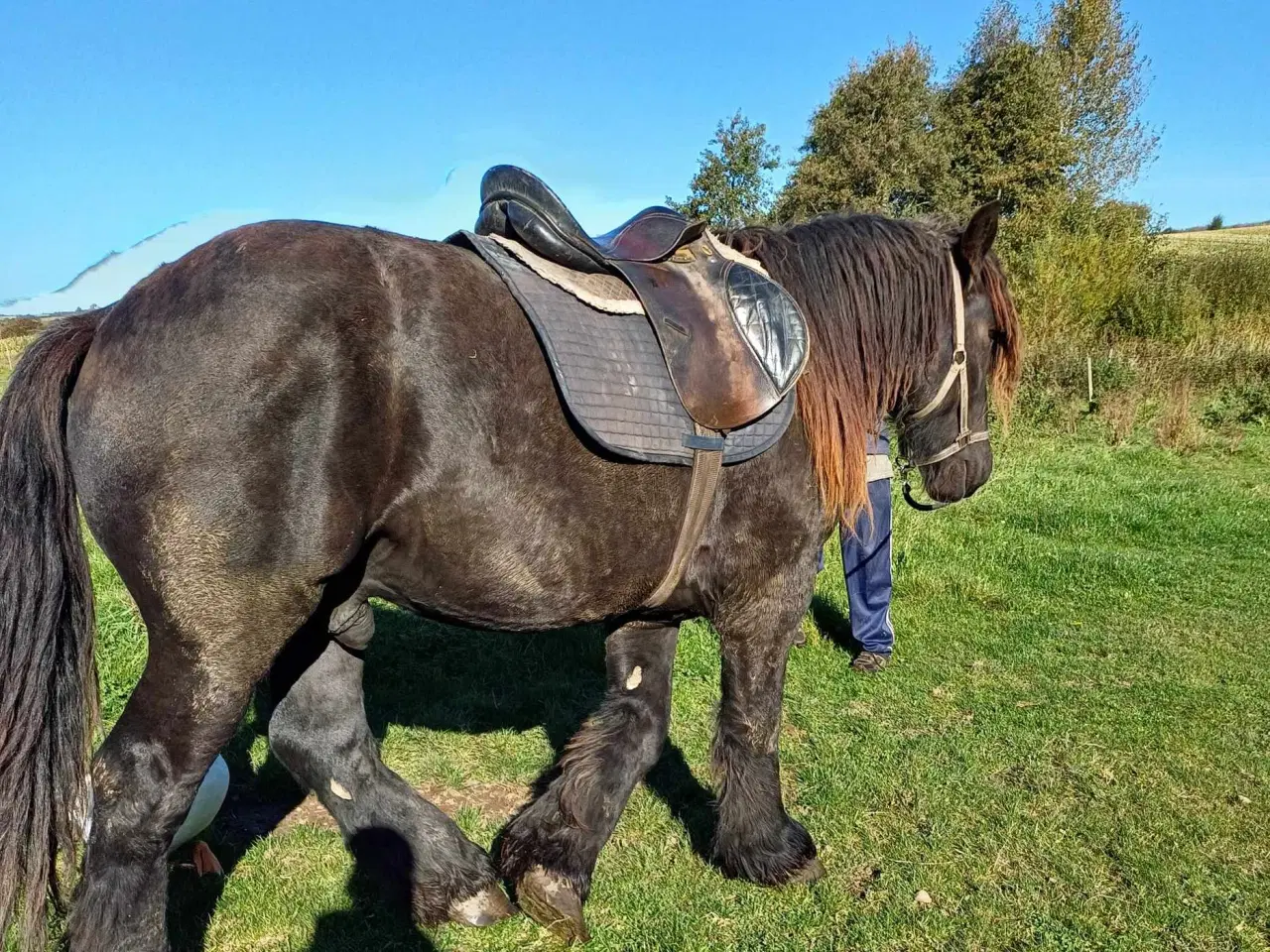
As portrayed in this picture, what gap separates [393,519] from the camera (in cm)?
216

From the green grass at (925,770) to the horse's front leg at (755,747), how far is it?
10 cm

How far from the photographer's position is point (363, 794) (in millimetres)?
2912

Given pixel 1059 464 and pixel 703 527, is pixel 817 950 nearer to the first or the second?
pixel 703 527

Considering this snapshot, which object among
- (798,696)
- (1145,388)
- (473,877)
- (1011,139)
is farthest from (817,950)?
(1011,139)

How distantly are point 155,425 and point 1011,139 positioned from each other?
72.2 ft

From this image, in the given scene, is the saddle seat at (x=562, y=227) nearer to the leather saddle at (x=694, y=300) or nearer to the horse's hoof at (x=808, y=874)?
the leather saddle at (x=694, y=300)

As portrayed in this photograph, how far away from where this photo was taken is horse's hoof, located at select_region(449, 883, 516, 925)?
9.20 feet

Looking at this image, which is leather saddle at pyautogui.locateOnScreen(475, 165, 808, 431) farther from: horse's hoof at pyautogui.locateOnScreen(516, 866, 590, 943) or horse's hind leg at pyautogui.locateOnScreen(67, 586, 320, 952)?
horse's hoof at pyautogui.locateOnScreen(516, 866, 590, 943)

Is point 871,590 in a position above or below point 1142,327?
below

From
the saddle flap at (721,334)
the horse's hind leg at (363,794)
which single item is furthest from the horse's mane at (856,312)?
the horse's hind leg at (363,794)

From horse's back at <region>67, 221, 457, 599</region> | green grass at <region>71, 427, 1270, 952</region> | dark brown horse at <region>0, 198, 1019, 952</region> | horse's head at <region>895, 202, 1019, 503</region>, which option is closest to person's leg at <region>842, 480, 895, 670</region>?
green grass at <region>71, 427, 1270, 952</region>

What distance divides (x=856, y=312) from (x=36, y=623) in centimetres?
254

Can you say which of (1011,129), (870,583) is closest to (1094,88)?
→ (1011,129)

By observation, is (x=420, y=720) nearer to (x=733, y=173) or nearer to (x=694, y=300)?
(x=694, y=300)
